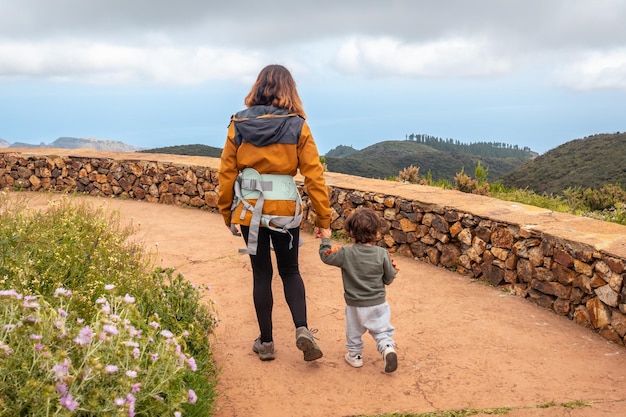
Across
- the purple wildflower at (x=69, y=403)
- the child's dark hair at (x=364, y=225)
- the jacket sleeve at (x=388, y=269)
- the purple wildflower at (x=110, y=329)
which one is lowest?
the purple wildflower at (x=69, y=403)

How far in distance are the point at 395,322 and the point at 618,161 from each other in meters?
31.4

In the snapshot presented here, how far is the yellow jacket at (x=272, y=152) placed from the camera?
12.9 feet

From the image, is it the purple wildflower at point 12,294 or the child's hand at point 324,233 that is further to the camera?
the child's hand at point 324,233

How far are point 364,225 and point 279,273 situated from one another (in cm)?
65

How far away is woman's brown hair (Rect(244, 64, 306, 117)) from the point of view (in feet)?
13.1

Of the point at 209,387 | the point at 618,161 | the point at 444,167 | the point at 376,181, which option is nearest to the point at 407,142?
the point at 444,167

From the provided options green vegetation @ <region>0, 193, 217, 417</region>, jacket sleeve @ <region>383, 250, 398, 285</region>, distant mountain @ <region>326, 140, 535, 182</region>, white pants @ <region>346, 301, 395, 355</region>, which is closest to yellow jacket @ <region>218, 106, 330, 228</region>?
jacket sleeve @ <region>383, 250, 398, 285</region>

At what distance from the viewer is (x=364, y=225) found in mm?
4000

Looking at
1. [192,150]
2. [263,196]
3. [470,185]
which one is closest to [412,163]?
[192,150]

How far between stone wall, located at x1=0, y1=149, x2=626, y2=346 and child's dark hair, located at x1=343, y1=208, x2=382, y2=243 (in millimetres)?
1938

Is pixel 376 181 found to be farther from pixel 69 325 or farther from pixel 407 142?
pixel 407 142

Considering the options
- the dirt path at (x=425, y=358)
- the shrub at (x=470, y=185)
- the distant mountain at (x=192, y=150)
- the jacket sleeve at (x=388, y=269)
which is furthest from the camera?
the distant mountain at (x=192, y=150)

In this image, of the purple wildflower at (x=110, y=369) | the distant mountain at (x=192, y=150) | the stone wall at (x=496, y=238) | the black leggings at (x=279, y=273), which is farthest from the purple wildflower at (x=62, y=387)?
the distant mountain at (x=192, y=150)

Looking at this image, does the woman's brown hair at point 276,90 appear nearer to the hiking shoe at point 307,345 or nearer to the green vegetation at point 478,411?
the hiking shoe at point 307,345
